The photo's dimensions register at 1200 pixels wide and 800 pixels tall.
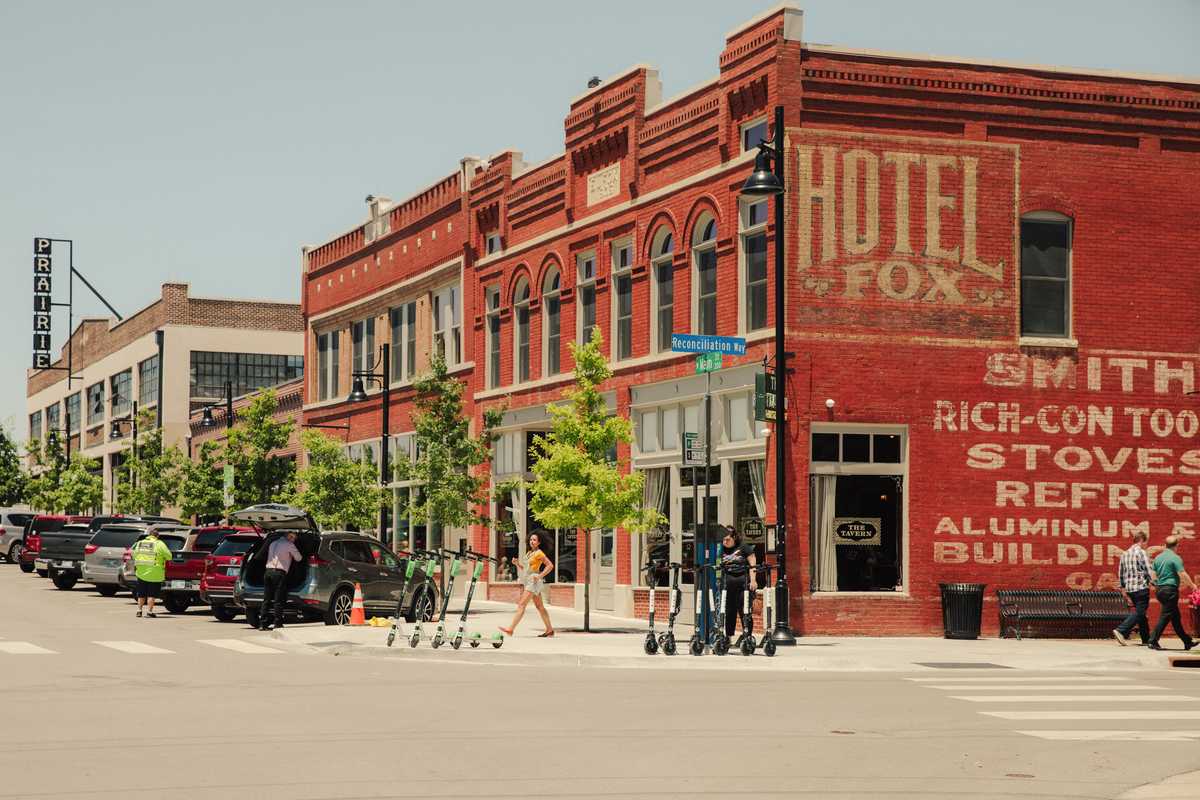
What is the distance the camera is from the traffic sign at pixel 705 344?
77.7 ft

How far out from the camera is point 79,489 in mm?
75500

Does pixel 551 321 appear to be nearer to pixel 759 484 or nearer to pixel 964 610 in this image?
pixel 759 484

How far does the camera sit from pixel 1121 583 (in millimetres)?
25688

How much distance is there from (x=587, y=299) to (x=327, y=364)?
18999mm

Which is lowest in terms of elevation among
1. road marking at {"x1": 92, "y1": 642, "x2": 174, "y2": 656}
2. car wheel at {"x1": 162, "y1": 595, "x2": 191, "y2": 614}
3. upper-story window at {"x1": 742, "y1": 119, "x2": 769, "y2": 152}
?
car wheel at {"x1": 162, "y1": 595, "x2": 191, "y2": 614}

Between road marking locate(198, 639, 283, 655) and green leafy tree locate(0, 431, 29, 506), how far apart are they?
78.7 m

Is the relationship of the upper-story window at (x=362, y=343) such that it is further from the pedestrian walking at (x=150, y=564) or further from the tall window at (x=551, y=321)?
the pedestrian walking at (x=150, y=564)

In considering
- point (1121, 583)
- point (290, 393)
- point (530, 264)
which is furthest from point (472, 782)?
point (290, 393)

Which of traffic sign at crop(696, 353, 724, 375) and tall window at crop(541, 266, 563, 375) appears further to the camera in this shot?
tall window at crop(541, 266, 563, 375)

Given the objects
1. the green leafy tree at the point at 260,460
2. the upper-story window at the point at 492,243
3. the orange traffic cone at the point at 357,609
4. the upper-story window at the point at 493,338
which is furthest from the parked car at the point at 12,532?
the orange traffic cone at the point at 357,609

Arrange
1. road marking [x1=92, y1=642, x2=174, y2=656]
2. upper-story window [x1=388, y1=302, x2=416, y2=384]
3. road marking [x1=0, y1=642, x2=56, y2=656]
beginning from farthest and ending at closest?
1. upper-story window [x1=388, y1=302, x2=416, y2=384]
2. road marking [x1=92, y1=642, x2=174, y2=656]
3. road marking [x1=0, y1=642, x2=56, y2=656]

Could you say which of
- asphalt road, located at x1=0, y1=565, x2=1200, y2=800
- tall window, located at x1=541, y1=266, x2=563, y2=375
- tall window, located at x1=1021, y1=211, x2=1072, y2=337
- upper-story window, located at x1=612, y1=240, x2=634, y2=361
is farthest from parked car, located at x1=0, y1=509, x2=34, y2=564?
tall window, located at x1=1021, y1=211, x2=1072, y2=337

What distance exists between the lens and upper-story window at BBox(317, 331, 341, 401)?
169 ft

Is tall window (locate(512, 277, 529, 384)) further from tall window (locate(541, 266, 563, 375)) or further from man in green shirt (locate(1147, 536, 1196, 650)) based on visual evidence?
man in green shirt (locate(1147, 536, 1196, 650))
